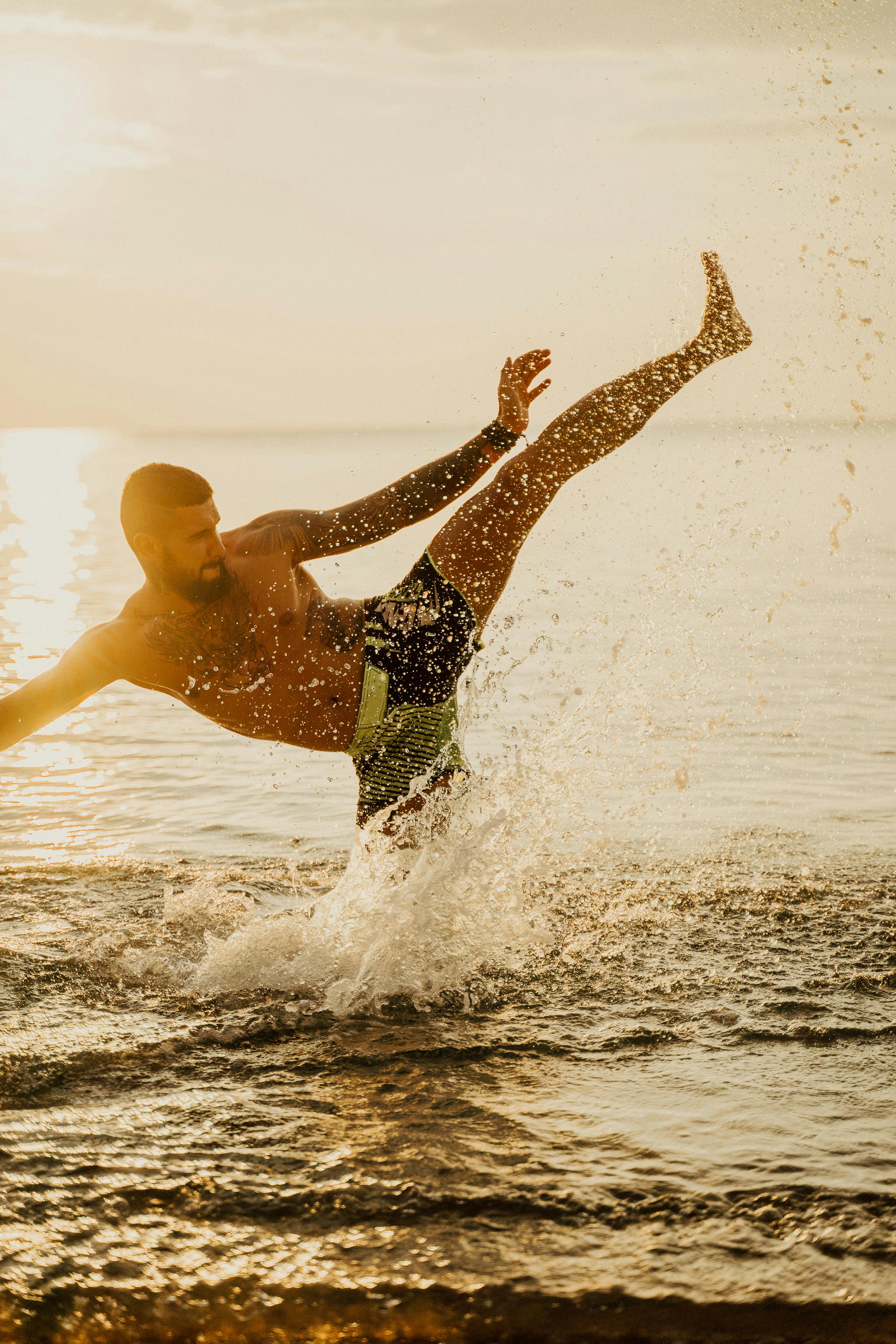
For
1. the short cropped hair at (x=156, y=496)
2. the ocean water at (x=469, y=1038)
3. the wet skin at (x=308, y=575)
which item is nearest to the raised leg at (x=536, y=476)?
the wet skin at (x=308, y=575)

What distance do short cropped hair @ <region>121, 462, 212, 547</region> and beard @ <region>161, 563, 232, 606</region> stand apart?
0.18 metres

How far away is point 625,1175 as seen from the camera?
2.84 meters

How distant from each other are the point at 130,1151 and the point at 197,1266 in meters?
0.52

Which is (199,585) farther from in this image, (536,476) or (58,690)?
(536,476)

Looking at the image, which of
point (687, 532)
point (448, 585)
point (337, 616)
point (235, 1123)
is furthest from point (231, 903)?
point (687, 532)

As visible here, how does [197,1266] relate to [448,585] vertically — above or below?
below

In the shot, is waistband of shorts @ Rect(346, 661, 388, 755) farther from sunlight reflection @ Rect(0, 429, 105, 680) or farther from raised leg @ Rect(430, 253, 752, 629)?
sunlight reflection @ Rect(0, 429, 105, 680)

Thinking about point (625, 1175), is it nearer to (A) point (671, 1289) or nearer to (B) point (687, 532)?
(A) point (671, 1289)

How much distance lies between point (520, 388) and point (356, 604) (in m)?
1.07

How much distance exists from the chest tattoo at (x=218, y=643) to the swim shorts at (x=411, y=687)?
488 mm

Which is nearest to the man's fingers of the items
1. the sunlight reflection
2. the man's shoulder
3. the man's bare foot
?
the man's bare foot

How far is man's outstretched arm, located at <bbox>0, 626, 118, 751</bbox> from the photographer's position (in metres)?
4.24

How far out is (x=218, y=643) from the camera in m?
4.49

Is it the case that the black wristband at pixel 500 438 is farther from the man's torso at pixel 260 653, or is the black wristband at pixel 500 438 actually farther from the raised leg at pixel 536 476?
the man's torso at pixel 260 653
